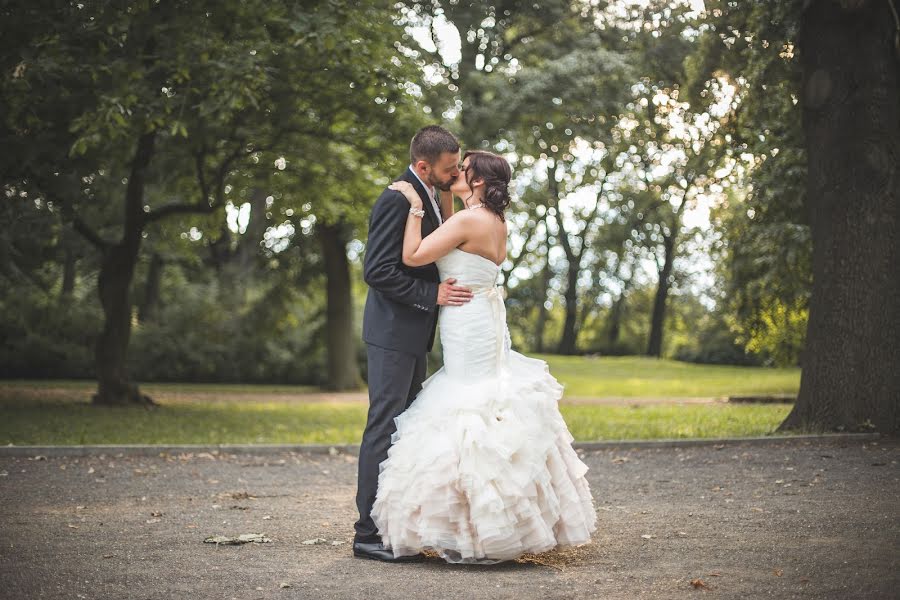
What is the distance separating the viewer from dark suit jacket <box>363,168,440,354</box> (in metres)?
5.80

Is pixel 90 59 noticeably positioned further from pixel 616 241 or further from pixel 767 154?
pixel 616 241

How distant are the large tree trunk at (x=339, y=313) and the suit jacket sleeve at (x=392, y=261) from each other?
18170mm

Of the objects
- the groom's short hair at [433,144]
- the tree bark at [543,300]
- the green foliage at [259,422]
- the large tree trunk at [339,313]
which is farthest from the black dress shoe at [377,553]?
the tree bark at [543,300]

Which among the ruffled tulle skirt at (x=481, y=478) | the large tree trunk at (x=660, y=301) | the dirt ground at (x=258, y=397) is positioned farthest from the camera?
the large tree trunk at (x=660, y=301)

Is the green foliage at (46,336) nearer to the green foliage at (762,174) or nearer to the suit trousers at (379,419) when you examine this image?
the green foliage at (762,174)

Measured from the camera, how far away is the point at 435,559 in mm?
5875

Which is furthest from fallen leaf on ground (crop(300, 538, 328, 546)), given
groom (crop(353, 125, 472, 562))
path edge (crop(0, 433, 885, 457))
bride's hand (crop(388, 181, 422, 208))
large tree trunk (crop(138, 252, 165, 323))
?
large tree trunk (crop(138, 252, 165, 323))

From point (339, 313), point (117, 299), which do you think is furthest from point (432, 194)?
point (339, 313)

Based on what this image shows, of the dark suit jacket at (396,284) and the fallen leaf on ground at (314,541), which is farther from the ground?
the dark suit jacket at (396,284)

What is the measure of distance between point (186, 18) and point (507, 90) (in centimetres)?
1035

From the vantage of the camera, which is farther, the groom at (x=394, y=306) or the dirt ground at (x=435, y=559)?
the groom at (x=394, y=306)

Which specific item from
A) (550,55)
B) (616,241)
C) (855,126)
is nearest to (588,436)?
(855,126)

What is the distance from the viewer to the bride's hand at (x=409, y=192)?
5.88 metres

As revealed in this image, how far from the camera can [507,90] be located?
22734 mm
